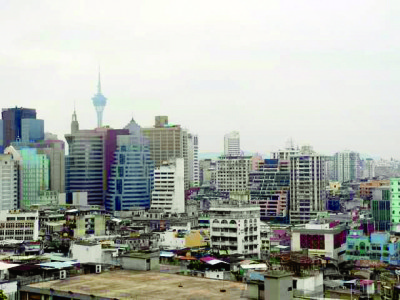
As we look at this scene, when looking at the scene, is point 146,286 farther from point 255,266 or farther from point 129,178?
point 129,178

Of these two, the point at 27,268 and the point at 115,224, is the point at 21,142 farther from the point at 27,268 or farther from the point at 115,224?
the point at 27,268

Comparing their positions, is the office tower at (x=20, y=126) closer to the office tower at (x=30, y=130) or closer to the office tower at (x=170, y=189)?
the office tower at (x=30, y=130)

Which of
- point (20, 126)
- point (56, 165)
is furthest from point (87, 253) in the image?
point (20, 126)

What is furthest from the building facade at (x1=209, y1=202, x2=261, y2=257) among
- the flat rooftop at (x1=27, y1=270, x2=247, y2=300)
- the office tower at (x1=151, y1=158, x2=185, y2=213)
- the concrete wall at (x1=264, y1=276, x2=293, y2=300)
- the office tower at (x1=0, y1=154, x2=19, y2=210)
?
the office tower at (x1=0, y1=154, x2=19, y2=210)

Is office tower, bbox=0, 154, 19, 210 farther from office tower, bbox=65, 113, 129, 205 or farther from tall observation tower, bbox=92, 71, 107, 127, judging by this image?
tall observation tower, bbox=92, 71, 107, 127

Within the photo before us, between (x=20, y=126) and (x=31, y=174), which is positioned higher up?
(x=20, y=126)

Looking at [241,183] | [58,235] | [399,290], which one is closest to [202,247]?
[58,235]

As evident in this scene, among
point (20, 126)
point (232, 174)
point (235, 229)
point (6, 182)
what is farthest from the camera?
point (20, 126)
